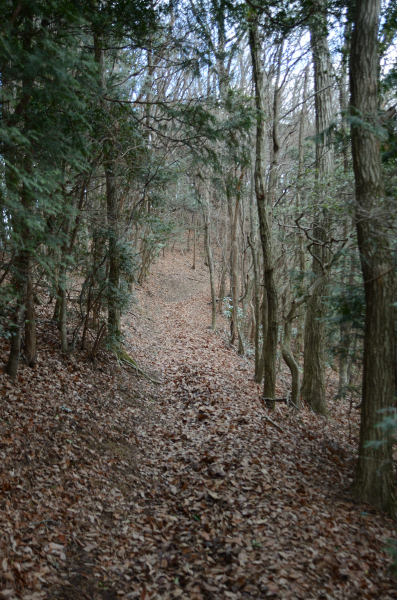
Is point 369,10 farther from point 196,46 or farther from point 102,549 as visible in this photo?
point 102,549

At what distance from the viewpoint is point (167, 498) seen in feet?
17.3

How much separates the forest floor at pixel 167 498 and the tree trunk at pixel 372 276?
0.49 meters

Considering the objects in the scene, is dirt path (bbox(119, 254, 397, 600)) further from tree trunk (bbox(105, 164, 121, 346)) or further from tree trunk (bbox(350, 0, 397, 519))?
tree trunk (bbox(105, 164, 121, 346))

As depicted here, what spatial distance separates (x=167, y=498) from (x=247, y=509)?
116 cm

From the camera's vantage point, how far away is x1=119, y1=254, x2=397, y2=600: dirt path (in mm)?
3748

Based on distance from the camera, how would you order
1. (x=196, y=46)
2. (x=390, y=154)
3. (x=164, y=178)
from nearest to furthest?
(x=390, y=154)
(x=196, y=46)
(x=164, y=178)

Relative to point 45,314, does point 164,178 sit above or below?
above

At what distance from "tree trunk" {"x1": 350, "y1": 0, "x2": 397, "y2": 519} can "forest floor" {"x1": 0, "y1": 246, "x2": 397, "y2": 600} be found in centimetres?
49

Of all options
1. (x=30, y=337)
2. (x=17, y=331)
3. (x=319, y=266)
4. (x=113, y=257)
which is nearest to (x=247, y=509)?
(x=17, y=331)

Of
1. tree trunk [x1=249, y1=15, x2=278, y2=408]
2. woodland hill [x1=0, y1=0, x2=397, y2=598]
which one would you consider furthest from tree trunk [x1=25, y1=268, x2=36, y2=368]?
tree trunk [x1=249, y1=15, x2=278, y2=408]

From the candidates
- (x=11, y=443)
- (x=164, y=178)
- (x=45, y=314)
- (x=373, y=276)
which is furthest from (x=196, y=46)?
(x=11, y=443)

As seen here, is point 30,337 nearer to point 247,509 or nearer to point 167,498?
point 167,498

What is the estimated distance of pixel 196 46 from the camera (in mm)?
Result: 7375

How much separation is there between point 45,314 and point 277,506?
717 cm
